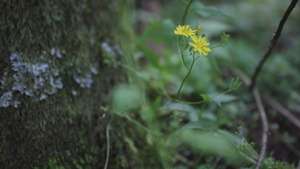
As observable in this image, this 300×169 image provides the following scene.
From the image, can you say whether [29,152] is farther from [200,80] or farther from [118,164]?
[200,80]

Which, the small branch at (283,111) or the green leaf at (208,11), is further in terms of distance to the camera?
the small branch at (283,111)

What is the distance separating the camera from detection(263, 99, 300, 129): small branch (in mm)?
1854

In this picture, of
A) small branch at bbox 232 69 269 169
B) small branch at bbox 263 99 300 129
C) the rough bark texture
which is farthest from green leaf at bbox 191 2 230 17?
small branch at bbox 263 99 300 129

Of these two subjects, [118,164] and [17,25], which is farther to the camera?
[118,164]

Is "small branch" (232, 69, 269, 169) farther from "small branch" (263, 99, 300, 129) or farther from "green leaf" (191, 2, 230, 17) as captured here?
"green leaf" (191, 2, 230, 17)

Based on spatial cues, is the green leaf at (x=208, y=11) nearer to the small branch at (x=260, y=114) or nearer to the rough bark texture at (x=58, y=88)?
the rough bark texture at (x=58, y=88)

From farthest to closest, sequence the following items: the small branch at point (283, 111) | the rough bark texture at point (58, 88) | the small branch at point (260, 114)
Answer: the small branch at point (283, 111), the small branch at point (260, 114), the rough bark texture at point (58, 88)

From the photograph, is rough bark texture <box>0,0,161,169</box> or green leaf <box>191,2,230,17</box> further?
green leaf <box>191,2,230,17</box>

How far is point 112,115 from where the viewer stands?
1.52 metres

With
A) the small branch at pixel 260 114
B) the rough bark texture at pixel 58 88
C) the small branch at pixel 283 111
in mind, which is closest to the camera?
the rough bark texture at pixel 58 88

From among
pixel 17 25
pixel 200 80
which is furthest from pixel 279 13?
pixel 17 25

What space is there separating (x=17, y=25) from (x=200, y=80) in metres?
1.32

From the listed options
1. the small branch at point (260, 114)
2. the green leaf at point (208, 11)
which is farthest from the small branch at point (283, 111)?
the green leaf at point (208, 11)

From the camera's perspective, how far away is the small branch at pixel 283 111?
1854mm
